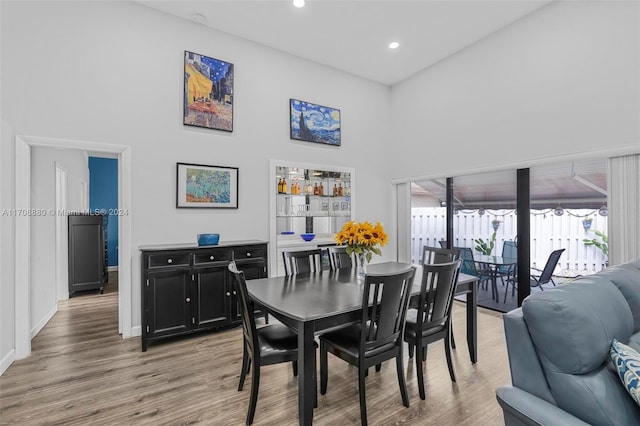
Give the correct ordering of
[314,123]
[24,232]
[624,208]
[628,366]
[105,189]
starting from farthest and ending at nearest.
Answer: [105,189] < [314,123] < [624,208] < [24,232] < [628,366]

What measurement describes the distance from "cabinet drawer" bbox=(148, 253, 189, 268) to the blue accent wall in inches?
217

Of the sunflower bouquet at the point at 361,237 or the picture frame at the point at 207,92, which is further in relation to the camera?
the picture frame at the point at 207,92

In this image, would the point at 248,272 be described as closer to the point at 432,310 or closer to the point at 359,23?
the point at 432,310

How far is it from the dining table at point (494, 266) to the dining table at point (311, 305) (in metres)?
1.74

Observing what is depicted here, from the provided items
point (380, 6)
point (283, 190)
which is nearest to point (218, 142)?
point (283, 190)

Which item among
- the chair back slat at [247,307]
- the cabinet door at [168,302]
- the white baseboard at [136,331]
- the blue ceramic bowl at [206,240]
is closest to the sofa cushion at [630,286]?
the chair back slat at [247,307]

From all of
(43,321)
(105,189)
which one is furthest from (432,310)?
(105,189)

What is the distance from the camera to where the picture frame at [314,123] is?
15.8ft

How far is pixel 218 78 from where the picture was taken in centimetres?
414

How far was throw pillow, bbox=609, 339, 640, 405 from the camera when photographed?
1115mm

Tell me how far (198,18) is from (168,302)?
138 inches

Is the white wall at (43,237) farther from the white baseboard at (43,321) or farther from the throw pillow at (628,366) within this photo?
the throw pillow at (628,366)

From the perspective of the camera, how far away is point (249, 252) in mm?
3818

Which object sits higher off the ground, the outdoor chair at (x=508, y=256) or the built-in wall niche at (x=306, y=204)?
the built-in wall niche at (x=306, y=204)
